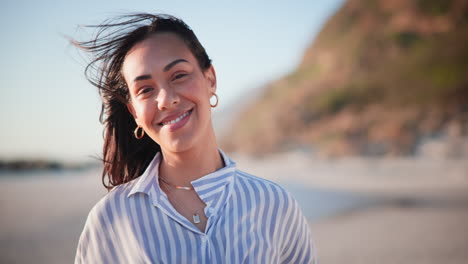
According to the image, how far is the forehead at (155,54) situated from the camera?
58.9 inches

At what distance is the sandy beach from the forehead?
13.6ft

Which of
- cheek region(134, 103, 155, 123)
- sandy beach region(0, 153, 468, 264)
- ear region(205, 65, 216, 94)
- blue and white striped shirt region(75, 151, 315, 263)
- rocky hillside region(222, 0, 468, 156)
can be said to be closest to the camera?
blue and white striped shirt region(75, 151, 315, 263)

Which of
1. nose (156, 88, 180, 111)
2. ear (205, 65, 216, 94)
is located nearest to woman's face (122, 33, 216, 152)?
nose (156, 88, 180, 111)

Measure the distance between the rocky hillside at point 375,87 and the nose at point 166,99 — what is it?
11164 mm

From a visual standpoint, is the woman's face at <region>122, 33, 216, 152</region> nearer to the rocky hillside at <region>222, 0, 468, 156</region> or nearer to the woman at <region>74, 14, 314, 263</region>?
the woman at <region>74, 14, 314, 263</region>

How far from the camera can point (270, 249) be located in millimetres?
1481

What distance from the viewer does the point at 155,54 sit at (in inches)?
59.2

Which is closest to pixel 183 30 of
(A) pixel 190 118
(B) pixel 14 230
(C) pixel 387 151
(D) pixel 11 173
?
(A) pixel 190 118

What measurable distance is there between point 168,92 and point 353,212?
21.5 feet

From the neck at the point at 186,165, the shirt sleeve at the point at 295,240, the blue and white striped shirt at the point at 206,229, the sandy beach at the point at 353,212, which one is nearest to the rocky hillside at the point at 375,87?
the sandy beach at the point at 353,212

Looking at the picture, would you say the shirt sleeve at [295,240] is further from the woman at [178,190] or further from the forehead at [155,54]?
the forehead at [155,54]

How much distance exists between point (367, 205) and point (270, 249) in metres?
6.78

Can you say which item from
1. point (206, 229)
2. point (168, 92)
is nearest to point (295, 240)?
point (206, 229)

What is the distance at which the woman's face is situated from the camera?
1.49 m
